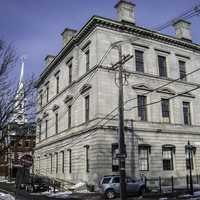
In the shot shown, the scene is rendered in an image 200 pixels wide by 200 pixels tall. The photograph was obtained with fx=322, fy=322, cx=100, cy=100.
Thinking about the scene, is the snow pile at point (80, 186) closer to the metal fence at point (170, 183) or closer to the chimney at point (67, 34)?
the metal fence at point (170, 183)

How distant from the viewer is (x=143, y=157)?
107 ft

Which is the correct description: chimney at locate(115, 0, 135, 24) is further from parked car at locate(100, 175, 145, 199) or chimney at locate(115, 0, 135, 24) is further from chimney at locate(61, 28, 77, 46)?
parked car at locate(100, 175, 145, 199)

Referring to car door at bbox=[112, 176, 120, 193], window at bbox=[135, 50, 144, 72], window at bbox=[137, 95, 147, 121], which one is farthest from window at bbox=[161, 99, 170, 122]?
car door at bbox=[112, 176, 120, 193]

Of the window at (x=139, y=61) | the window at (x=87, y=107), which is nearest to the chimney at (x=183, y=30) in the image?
the window at (x=139, y=61)

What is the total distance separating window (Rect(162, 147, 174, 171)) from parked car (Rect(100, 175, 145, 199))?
8137 millimetres

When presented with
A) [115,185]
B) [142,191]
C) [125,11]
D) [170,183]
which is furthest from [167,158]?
[125,11]

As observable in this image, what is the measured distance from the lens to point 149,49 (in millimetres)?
36656

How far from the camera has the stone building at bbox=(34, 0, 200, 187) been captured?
3166 cm

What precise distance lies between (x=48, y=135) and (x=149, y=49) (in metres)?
19.9

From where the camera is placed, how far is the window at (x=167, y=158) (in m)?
34.0

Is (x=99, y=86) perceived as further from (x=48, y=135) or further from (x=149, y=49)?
(x=48, y=135)

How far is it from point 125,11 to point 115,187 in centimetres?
2010

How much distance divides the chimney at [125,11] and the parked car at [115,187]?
18242 millimetres

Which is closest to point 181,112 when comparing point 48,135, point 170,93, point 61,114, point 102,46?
point 170,93
